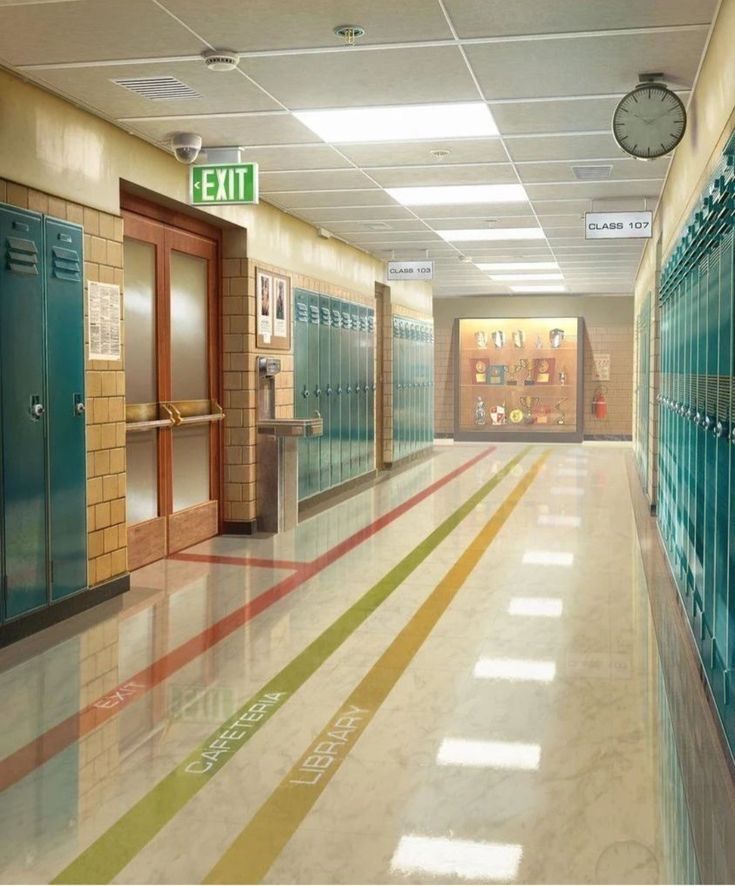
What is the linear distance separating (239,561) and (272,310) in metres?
2.64

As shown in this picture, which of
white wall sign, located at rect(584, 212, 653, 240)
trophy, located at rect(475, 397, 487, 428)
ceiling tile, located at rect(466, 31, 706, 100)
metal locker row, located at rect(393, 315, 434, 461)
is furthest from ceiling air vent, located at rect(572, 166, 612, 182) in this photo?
trophy, located at rect(475, 397, 487, 428)

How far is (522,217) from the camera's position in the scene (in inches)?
384

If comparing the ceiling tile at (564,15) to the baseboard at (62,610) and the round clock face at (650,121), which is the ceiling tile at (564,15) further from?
the baseboard at (62,610)

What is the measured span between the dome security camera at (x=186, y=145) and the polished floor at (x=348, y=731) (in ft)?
8.77

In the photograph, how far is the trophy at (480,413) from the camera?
19828 millimetres

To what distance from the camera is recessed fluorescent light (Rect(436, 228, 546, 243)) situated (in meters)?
10.6

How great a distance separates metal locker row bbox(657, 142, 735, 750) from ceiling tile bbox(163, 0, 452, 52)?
1.44 meters

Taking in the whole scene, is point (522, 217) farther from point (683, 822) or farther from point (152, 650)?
point (683, 822)

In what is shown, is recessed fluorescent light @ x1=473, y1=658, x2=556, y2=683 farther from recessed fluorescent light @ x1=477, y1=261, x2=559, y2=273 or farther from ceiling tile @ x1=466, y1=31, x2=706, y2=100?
recessed fluorescent light @ x1=477, y1=261, x2=559, y2=273

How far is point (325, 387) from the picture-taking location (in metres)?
10.6

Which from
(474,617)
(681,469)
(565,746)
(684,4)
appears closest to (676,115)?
(684,4)

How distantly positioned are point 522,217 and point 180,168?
3.91m

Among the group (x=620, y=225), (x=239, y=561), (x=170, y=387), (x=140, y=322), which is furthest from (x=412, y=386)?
(x=140, y=322)

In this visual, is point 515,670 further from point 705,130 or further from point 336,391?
point 336,391
